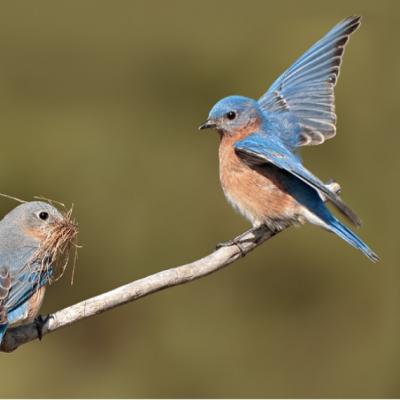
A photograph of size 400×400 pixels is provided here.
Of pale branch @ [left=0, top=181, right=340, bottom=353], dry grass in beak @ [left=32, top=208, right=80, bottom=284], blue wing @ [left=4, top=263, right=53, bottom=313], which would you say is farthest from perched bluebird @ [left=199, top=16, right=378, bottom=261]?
blue wing @ [left=4, top=263, right=53, bottom=313]

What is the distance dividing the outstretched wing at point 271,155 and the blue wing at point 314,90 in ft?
0.98

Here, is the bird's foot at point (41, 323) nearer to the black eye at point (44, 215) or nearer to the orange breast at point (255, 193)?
the black eye at point (44, 215)

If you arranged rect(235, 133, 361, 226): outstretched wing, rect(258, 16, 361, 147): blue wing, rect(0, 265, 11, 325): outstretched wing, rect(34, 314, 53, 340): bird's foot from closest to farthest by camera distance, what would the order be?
rect(34, 314, 53, 340): bird's foot, rect(0, 265, 11, 325): outstretched wing, rect(235, 133, 361, 226): outstretched wing, rect(258, 16, 361, 147): blue wing

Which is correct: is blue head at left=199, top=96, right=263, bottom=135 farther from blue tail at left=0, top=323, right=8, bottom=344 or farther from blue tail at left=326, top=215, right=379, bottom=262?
blue tail at left=0, top=323, right=8, bottom=344

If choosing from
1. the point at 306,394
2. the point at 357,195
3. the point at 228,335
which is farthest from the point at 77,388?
the point at 357,195

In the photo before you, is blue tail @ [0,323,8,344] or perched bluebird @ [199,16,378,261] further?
perched bluebird @ [199,16,378,261]

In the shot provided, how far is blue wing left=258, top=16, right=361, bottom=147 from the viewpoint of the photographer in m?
5.02

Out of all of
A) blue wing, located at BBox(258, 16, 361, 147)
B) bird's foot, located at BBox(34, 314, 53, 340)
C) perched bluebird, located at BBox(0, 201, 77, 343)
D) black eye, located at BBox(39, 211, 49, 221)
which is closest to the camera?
bird's foot, located at BBox(34, 314, 53, 340)

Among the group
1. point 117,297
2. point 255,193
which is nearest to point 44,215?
point 117,297

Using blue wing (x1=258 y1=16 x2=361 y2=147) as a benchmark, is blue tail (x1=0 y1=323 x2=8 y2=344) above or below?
below

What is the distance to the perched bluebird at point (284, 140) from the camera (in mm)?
4617

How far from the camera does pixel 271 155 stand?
4.56 metres

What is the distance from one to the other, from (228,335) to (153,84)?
2123 mm

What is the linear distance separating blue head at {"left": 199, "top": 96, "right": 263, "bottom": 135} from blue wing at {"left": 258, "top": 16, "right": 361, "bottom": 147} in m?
0.33
